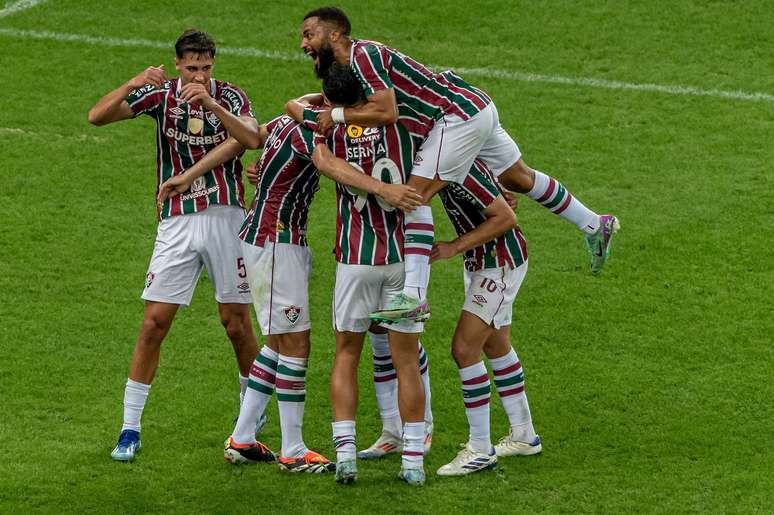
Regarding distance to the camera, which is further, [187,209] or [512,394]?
[187,209]

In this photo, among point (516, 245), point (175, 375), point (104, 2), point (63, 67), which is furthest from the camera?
point (104, 2)

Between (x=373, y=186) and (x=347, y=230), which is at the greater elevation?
(x=373, y=186)

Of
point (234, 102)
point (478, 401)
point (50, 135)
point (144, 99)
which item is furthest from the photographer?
point (50, 135)

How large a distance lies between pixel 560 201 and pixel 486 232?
2.93 feet

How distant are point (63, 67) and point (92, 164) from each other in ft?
6.81

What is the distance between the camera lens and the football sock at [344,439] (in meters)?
7.28

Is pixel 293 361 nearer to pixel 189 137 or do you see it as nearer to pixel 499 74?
pixel 189 137

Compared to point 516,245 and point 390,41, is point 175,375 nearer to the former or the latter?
point 516,245

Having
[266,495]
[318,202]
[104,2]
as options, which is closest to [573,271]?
[318,202]

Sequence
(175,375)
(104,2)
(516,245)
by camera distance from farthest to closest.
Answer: (104,2) < (175,375) < (516,245)

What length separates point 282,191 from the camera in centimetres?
741

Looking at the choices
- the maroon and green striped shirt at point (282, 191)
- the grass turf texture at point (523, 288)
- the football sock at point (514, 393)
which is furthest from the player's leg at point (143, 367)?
the football sock at point (514, 393)

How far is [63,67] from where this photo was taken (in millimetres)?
13430

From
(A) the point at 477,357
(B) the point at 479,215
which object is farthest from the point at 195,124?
(A) the point at 477,357
